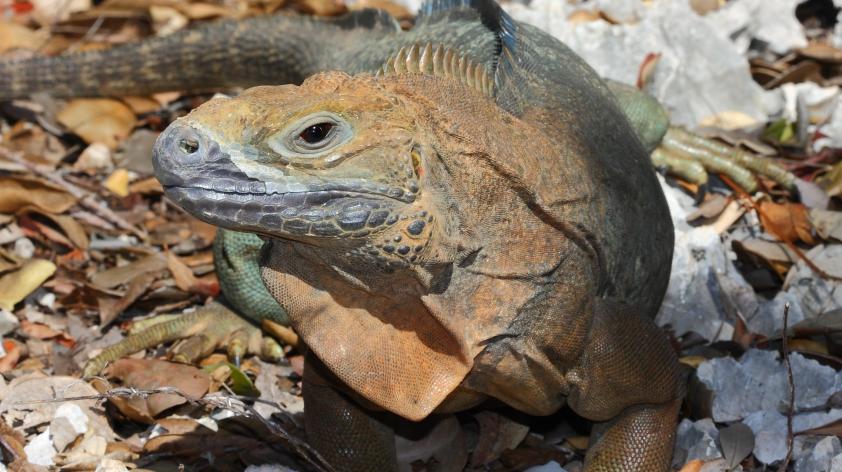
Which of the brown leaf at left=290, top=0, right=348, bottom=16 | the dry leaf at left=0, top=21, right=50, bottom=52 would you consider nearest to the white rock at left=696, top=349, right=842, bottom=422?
the brown leaf at left=290, top=0, right=348, bottom=16

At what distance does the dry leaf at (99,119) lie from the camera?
5969 mm

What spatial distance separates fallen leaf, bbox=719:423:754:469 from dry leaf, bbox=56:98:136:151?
11.8ft

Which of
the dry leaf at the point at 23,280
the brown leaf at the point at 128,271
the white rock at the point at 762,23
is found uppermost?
the white rock at the point at 762,23

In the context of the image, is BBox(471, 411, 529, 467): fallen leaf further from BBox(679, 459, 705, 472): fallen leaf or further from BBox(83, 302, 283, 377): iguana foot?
BBox(83, 302, 283, 377): iguana foot

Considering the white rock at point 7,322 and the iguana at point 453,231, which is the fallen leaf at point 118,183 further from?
the iguana at point 453,231

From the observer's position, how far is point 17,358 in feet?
14.6

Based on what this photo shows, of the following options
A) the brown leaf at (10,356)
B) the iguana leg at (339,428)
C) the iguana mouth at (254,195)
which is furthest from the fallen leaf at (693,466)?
the brown leaf at (10,356)

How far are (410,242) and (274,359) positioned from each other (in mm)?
1951

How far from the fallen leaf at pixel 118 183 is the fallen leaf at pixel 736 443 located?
10.4 feet

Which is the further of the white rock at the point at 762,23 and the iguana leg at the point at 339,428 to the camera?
the white rock at the point at 762,23

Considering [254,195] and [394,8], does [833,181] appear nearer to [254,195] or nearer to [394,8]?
[394,8]

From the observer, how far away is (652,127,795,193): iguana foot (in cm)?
520

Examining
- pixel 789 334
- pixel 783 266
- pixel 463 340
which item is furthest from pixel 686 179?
pixel 463 340

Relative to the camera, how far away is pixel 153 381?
165 inches
